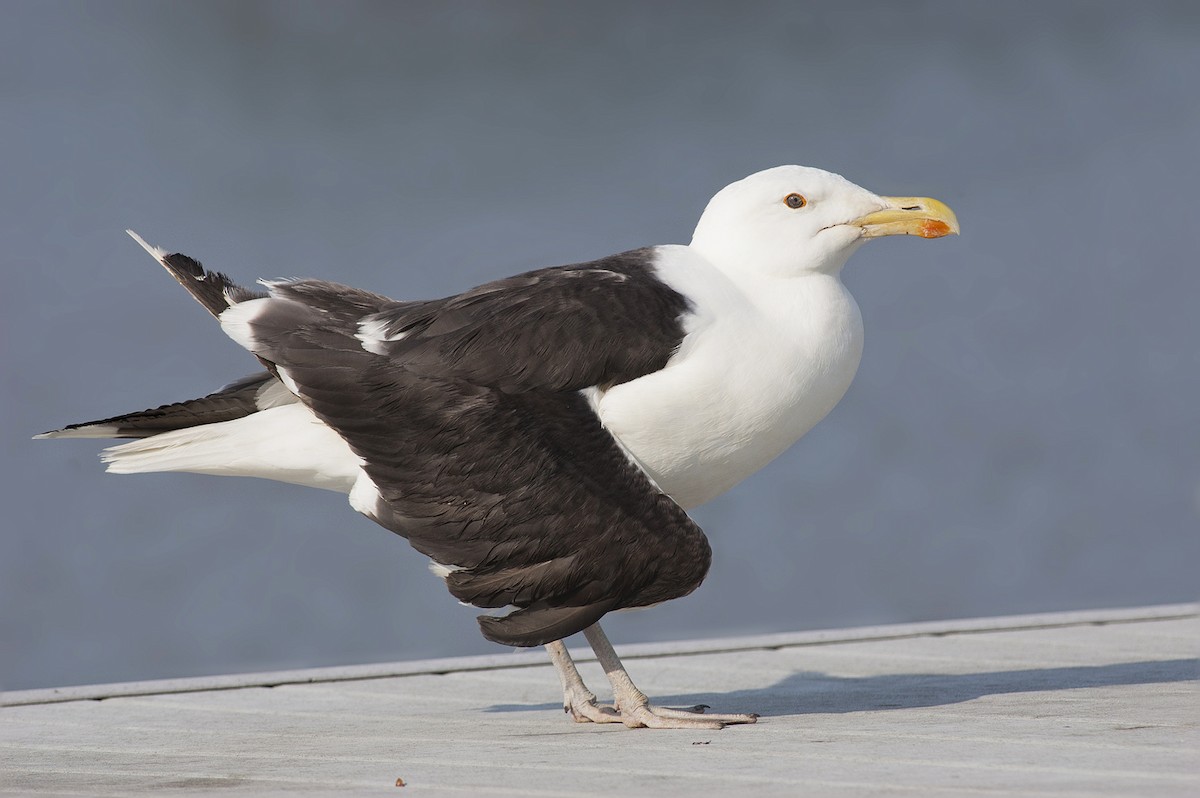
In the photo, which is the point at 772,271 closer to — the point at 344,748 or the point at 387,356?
the point at 387,356

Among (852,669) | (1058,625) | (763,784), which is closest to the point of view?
(763,784)

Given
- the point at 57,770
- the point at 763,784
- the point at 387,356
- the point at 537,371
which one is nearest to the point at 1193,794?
the point at 763,784

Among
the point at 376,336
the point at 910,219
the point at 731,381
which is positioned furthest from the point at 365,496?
the point at 910,219

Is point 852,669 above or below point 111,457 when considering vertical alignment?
below

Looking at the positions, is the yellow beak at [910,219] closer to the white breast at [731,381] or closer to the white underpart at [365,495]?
the white breast at [731,381]

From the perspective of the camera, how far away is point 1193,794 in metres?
3.09

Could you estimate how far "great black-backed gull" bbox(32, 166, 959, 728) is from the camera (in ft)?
14.1

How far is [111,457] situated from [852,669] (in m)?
2.70

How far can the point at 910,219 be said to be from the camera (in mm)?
4758

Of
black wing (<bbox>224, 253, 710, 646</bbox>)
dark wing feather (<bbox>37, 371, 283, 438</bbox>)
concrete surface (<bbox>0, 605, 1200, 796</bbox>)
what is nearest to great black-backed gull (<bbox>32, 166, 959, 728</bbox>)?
black wing (<bbox>224, 253, 710, 646</bbox>)

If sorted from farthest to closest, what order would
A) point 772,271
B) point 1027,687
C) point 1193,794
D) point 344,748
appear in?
1. point 1027,687
2. point 772,271
3. point 344,748
4. point 1193,794

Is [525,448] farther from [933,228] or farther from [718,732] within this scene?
[933,228]

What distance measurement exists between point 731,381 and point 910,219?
81cm

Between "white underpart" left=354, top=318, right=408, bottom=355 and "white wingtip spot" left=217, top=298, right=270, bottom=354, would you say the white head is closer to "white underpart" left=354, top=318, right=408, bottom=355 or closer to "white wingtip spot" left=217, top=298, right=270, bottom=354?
"white underpart" left=354, top=318, right=408, bottom=355
